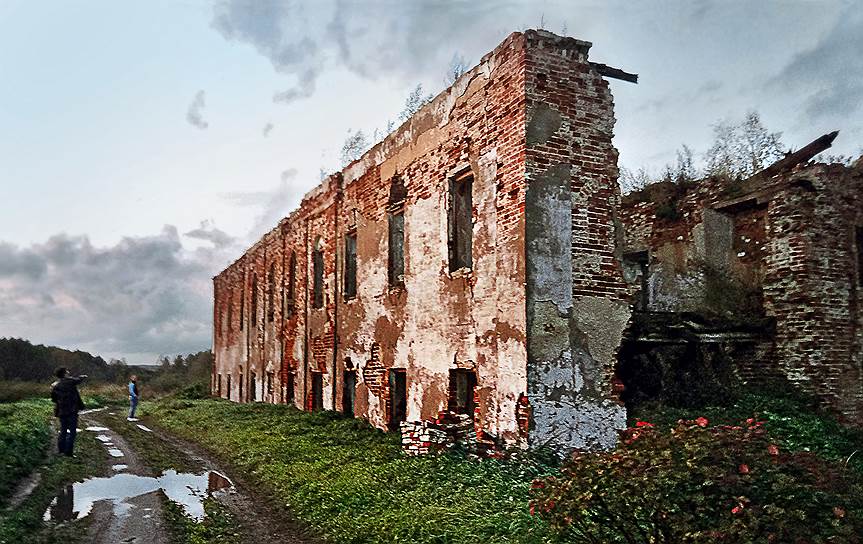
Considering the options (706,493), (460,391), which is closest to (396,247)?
(460,391)

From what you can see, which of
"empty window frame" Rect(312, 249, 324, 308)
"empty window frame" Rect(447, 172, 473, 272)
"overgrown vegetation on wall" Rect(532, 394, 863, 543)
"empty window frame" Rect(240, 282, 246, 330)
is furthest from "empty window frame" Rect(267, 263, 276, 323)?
"overgrown vegetation on wall" Rect(532, 394, 863, 543)

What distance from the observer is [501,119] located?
1023 cm

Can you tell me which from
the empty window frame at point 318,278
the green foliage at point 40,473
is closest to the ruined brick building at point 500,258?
the empty window frame at point 318,278

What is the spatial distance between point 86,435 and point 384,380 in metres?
8.66

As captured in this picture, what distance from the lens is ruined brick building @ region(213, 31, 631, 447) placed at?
31.0 ft

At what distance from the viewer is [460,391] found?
37.4 feet

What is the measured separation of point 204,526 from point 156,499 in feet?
6.37

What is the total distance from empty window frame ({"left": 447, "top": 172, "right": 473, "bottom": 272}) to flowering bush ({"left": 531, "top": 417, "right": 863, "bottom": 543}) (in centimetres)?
655

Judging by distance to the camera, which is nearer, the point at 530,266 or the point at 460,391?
the point at 530,266

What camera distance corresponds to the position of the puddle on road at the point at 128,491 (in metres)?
9.22

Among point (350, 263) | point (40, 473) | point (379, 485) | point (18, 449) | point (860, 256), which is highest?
point (350, 263)

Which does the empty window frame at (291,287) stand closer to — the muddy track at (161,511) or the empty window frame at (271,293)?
the empty window frame at (271,293)

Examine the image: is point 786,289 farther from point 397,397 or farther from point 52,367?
point 52,367

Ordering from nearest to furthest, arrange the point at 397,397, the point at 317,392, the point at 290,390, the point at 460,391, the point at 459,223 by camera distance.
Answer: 1. the point at 460,391
2. the point at 459,223
3. the point at 397,397
4. the point at 317,392
5. the point at 290,390
